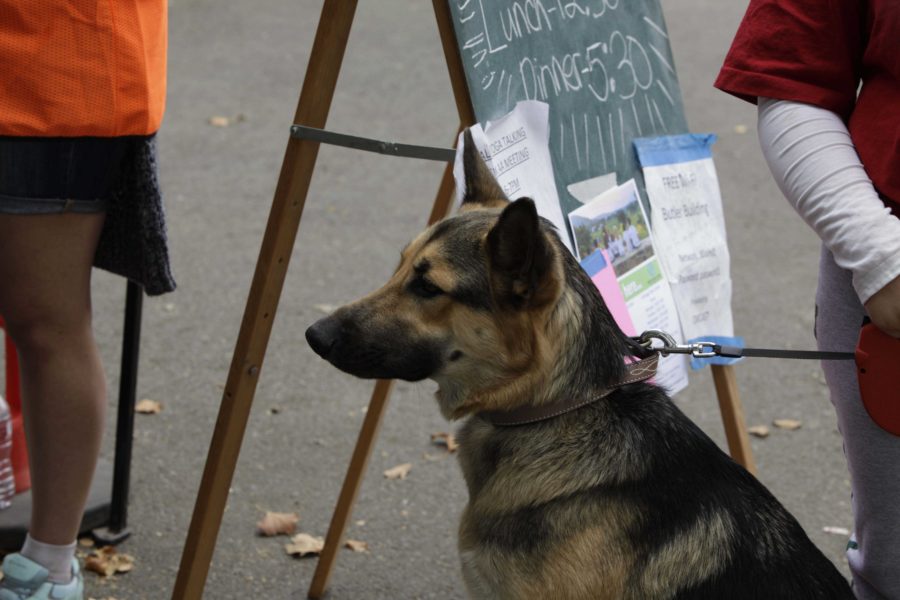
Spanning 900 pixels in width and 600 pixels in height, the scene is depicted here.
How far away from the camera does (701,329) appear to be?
355cm

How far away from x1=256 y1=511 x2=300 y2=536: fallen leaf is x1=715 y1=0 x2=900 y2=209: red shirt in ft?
7.95

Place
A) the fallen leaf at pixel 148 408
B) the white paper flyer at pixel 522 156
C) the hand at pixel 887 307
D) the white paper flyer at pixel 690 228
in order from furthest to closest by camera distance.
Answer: the fallen leaf at pixel 148 408 → the white paper flyer at pixel 690 228 → the white paper flyer at pixel 522 156 → the hand at pixel 887 307

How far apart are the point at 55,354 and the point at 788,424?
3.36 metres

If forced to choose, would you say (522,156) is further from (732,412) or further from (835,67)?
(732,412)

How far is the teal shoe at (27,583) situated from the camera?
3291mm

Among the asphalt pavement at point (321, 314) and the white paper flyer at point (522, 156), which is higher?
the white paper flyer at point (522, 156)

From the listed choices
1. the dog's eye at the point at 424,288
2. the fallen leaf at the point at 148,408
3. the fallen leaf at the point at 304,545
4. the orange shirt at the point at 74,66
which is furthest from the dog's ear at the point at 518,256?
the fallen leaf at the point at 148,408

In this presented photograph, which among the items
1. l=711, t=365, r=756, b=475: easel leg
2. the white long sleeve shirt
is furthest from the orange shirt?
l=711, t=365, r=756, b=475: easel leg

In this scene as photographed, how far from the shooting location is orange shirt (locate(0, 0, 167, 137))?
275 cm

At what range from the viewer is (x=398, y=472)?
15.3ft

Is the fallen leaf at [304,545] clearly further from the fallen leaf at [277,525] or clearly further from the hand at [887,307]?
the hand at [887,307]

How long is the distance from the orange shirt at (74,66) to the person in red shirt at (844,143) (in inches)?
56.4

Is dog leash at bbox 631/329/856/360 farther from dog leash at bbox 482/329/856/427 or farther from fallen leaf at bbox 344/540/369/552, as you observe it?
fallen leaf at bbox 344/540/369/552

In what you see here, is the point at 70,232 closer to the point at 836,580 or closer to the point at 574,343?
the point at 574,343
